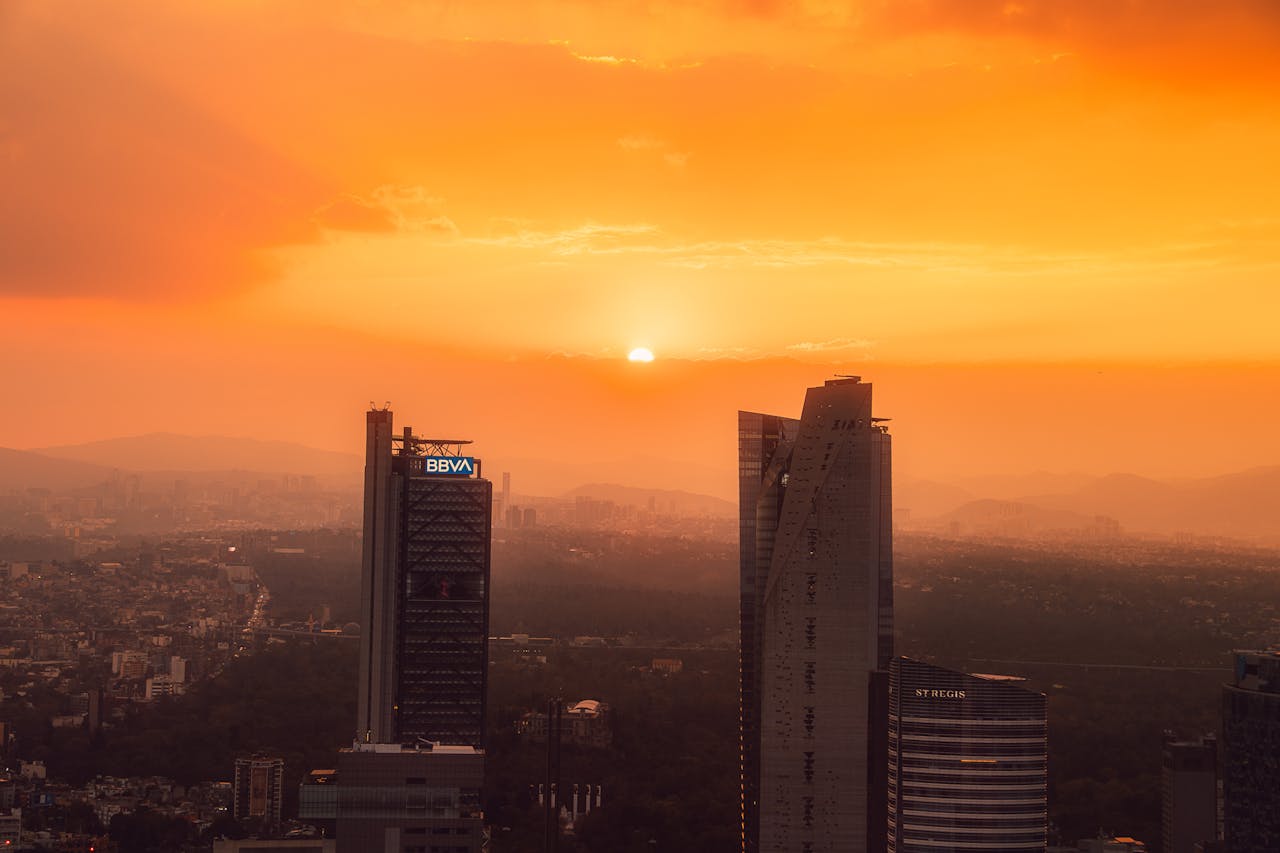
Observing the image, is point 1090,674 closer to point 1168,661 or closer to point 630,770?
point 1168,661

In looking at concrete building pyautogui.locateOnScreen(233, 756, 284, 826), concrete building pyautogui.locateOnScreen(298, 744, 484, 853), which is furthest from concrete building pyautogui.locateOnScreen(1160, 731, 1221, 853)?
concrete building pyautogui.locateOnScreen(233, 756, 284, 826)

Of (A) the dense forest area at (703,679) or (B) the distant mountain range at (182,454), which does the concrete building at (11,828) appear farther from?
(B) the distant mountain range at (182,454)

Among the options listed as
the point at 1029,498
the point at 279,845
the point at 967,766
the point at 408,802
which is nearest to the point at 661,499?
the point at 1029,498

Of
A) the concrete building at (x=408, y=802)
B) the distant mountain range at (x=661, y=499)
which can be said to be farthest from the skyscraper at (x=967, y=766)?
the distant mountain range at (x=661, y=499)

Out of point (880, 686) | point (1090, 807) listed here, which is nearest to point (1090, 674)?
point (1090, 807)

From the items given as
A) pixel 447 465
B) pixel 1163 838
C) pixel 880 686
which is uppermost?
pixel 447 465

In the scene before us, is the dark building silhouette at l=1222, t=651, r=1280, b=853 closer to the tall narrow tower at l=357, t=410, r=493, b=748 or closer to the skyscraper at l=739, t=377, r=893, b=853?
the skyscraper at l=739, t=377, r=893, b=853
